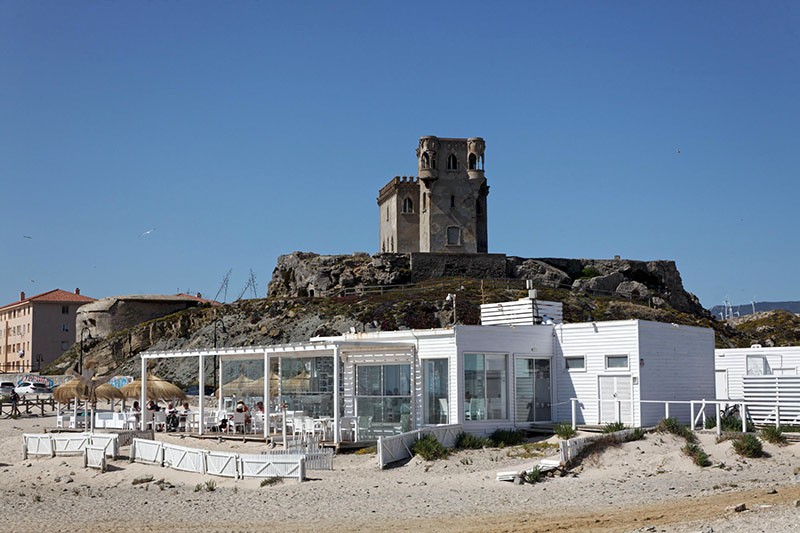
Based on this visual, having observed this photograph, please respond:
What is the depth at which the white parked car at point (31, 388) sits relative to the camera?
61.1 m

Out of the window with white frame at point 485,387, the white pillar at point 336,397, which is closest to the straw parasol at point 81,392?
the white pillar at point 336,397

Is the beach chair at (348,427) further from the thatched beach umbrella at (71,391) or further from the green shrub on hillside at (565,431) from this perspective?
the thatched beach umbrella at (71,391)

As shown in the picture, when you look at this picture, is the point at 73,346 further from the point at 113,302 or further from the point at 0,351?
the point at 0,351

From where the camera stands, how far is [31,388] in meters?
61.7

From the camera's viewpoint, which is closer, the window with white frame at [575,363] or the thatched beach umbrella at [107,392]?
the window with white frame at [575,363]

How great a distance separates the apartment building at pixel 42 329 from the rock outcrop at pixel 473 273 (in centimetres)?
3185

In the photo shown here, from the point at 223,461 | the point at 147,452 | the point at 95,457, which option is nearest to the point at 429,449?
the point at 223,461

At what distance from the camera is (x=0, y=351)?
104 metres

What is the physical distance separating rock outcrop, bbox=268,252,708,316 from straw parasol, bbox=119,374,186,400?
121 feet

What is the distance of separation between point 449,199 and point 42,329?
49.3 metres

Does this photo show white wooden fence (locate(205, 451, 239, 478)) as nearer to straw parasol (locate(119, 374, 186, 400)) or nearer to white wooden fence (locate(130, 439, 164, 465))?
white wooden fence (locate(130, 439, 164, 465))

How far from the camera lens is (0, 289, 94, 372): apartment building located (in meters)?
95.1

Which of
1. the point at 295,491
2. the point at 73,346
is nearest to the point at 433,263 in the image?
the point at 73,346

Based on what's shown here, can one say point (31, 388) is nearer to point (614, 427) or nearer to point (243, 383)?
point (243, 383)
